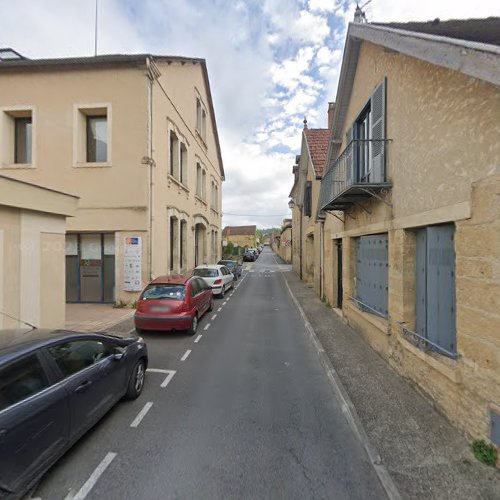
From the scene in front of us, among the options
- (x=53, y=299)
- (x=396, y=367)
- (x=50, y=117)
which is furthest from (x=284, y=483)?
(x=50, y=117)

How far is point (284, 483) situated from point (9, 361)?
112 inches

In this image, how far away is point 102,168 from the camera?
11398 mm

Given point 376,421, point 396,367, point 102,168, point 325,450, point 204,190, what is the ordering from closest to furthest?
point 325,450 < point 376,421 < point 396,367 < point 102,168 < point 204,190

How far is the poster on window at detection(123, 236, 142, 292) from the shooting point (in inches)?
441

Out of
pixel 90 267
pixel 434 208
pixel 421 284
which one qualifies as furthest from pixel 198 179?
pixel 434 208

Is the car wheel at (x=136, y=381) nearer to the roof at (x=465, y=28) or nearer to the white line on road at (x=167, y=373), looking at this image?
the white line on road at (x=167, y=373)

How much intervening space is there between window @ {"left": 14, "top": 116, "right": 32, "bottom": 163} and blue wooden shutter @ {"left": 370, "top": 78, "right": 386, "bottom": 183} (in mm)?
13169

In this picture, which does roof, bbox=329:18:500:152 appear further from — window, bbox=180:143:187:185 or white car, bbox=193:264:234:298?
window, bbox=180:143:187:185

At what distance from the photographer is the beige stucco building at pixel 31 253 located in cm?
590

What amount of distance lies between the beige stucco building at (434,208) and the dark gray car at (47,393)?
175 inches

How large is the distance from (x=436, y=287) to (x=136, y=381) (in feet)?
16.0

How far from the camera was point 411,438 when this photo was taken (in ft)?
11.4

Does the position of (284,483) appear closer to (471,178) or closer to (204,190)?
(471,178)

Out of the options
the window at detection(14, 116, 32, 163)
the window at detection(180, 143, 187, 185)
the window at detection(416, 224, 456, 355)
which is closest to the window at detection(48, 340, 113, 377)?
the window at detection(416, 224, 456, 355)
